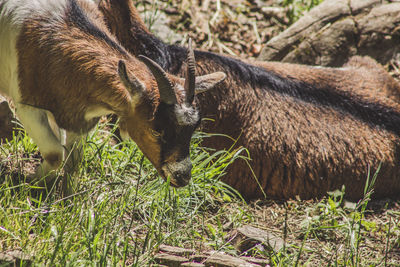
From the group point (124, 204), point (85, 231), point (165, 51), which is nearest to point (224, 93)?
point (165, 51)

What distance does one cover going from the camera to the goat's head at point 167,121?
12.8ft

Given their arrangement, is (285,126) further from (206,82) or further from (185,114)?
(185,114)

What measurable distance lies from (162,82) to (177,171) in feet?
2.42

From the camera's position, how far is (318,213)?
16.8 feet

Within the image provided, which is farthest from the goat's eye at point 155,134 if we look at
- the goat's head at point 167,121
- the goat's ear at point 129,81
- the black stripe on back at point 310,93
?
the black stripe on back at point 310,93

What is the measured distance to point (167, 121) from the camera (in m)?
3.99

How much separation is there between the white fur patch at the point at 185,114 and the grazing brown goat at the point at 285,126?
1.35m

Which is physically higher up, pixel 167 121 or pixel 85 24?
pixel 85 24

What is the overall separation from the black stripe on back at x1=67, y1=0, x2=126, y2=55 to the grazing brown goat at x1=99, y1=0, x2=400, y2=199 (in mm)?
A: 1017

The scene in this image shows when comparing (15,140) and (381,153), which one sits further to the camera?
(381,153)

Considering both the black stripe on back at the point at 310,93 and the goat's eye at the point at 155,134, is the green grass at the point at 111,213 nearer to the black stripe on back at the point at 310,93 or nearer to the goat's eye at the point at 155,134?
the goat's eye at the point at 155,134

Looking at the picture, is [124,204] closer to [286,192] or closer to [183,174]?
[183,174]

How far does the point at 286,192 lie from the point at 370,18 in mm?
3067

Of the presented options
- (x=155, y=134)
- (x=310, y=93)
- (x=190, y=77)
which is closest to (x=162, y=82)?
(x=190, y=77)
